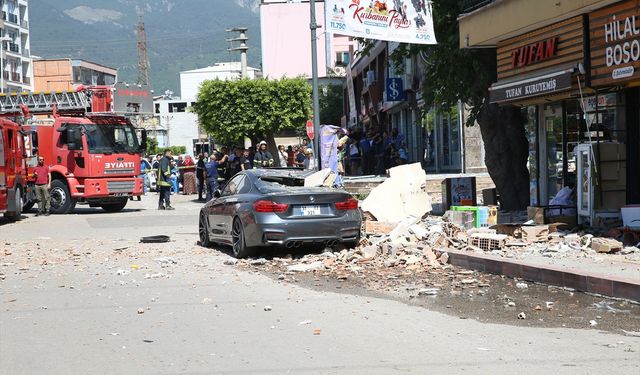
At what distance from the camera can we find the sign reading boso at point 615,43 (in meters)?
12.8

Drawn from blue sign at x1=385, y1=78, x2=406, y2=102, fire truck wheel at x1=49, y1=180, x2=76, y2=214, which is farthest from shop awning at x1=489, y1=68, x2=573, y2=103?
blue sign at x1=385, y1=78, x2=406, y2=102

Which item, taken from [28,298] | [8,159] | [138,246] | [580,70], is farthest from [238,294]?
[8,159]

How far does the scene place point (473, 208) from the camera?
15.9 meters

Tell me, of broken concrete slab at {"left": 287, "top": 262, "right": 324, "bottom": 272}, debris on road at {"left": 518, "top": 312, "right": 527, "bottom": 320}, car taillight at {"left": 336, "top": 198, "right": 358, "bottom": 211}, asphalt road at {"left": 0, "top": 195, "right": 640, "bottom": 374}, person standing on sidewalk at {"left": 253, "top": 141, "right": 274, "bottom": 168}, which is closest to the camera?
asphalt road at {"left": 0, "top": 195, "right": 640, "bottom": 374}

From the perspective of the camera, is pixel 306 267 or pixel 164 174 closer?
pixel 306 267

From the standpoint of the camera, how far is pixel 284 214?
42.6 ft

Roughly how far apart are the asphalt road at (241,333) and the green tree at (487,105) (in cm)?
816

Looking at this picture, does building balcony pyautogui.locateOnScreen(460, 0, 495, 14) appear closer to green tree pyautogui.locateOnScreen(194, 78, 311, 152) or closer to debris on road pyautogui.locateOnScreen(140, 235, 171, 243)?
debris on road pyautogui.locateOnScreen(140, 235, 171, 243)

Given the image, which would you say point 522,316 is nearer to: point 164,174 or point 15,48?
point 164,174

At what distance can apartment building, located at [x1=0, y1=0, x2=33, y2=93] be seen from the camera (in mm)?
92625

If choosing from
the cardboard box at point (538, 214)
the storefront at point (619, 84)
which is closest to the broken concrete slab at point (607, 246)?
the storefront at point (619, 84)

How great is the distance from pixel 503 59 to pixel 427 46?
2643 mm

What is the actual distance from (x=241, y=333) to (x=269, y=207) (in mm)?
5240

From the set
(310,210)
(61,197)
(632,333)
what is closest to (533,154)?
(310,210)
